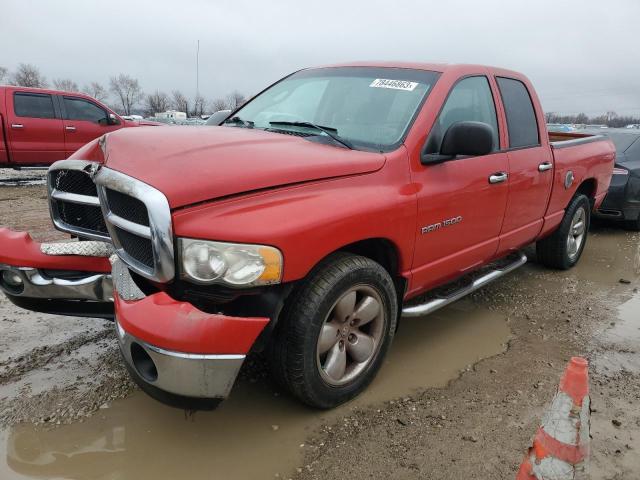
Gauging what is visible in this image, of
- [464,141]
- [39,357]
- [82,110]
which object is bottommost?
[39,357]

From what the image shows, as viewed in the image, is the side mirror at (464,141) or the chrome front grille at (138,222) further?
the side mirror at (464,141)

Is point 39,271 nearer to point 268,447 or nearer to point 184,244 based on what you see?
Result: point 184,244

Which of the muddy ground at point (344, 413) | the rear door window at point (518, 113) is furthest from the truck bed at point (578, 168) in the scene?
the muddy ground at point (344, 413)

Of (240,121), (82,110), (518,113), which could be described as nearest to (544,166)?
(518,113)

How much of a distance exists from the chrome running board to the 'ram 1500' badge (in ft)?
1.62

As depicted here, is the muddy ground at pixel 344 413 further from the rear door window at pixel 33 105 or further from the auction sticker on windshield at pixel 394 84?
the rear door window at pixel 33 105

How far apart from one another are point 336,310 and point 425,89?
156 centimetres

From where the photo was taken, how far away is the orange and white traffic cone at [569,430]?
5.72 feet

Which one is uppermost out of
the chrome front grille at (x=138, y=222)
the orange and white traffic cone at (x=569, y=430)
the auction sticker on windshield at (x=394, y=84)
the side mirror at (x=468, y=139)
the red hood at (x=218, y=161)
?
the auction sticker on windshield at (x=394, y=84)

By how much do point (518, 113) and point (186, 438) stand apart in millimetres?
3453

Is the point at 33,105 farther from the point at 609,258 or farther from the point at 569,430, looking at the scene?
the point at 569,430

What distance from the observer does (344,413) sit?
2.75 metres

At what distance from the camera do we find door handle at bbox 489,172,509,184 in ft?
11.4

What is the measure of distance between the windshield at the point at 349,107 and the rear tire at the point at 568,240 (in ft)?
8.66
